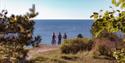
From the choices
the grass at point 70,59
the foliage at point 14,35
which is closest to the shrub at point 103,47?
the grass at point 70,59

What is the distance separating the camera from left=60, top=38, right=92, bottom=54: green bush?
2878cm

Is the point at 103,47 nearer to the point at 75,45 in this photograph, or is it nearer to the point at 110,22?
the point at 75,45

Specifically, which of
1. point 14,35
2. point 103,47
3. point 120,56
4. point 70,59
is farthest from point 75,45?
point 120,56

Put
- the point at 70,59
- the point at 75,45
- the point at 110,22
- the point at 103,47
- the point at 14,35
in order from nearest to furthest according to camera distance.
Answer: the point at 110,22, the point at 14,35, the point at 70,59, the point at 103,47, the point at 75,45

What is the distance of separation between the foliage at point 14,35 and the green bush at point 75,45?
1357 centimetres

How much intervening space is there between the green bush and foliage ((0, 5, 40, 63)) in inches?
534

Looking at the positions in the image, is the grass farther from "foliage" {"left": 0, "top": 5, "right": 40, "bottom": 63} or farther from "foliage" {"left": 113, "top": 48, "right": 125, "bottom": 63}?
"foliage" {"left": 113, "top": 48, "right": 125, "bottom": 63}

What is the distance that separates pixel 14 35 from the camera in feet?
48.6

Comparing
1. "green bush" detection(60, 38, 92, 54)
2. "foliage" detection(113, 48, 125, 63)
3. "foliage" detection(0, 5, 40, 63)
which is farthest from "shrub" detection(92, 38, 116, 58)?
"foliage" detection(113, 48, 125, 63)

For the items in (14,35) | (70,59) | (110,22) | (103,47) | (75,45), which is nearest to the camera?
(110,22)

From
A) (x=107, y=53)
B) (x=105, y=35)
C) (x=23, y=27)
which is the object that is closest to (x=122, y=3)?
(x=23, y=27)

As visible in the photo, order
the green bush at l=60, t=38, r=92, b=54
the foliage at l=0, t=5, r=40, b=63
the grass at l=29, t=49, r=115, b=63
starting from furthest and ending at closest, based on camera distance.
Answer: the green bush at l=60, t=38, r=92, b=54 → the grass at l=29, t=49, r=115, b=63 → the foliage at l=0, t=5, r=40, b=63

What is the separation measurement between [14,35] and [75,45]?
14.5 meters

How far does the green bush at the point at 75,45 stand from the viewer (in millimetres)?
28781
